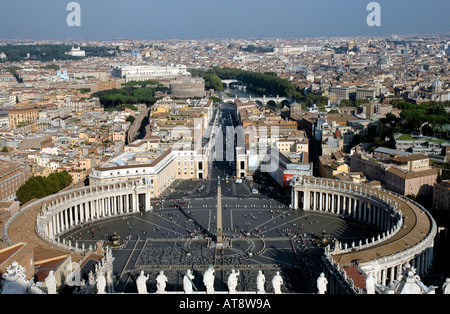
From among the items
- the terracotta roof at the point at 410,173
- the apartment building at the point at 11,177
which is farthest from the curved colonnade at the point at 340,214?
the apartment building at the point at 11,177

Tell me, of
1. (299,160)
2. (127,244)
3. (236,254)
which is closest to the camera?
(236,254)

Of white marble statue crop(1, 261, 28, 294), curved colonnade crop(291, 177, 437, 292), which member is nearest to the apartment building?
curved colonnade crop(291, 177, 437, 292)

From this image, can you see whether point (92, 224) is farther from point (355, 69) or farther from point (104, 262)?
point (355, 69)

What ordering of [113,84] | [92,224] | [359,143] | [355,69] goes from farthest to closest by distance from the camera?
[355,69] → [113,84] → [359,143] → [92,224]

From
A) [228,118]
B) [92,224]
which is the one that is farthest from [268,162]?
[228,118]

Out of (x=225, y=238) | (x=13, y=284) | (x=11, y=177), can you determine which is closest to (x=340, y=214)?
(x=225, y=238)

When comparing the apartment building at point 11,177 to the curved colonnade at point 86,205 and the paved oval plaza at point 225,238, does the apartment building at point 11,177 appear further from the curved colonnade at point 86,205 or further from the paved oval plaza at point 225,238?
the paved oval plaza at point 225,238

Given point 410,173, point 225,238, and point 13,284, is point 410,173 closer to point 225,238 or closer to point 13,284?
point 225,238
